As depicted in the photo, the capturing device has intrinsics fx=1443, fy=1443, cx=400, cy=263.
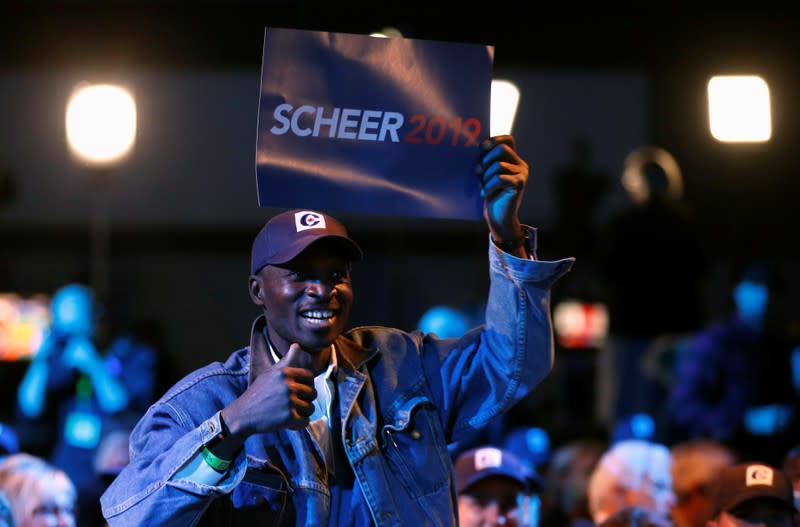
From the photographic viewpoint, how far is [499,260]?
3.76m

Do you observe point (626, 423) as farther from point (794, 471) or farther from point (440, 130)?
point (440, 130)

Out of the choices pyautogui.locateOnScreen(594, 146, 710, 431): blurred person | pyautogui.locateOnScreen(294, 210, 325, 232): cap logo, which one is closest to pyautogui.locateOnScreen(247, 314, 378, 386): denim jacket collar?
pyautogui.locateOnScreen(294, 210, 325, 232): cap logo

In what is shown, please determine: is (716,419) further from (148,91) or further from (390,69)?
(148,91)

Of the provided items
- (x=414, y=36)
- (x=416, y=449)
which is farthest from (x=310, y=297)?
(x=414, y=36)

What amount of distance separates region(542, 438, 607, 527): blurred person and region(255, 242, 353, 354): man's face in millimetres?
3211

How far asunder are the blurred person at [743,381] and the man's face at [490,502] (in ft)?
10.2

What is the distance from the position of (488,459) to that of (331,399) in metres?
1.60

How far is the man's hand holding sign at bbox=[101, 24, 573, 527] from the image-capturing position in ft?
11.5

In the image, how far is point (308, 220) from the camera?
3.75 m

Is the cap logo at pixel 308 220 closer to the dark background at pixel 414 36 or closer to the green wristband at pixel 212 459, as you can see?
the green wristband at pixel 212 459

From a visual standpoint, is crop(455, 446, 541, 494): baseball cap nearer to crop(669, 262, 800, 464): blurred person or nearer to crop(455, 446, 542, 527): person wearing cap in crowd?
crop(455, 446, 542, 527): person wearing cap in crowd

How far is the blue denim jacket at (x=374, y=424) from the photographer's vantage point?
346cm

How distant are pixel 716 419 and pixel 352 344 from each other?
15.2 feet

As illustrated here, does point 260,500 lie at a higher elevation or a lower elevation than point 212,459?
lower
